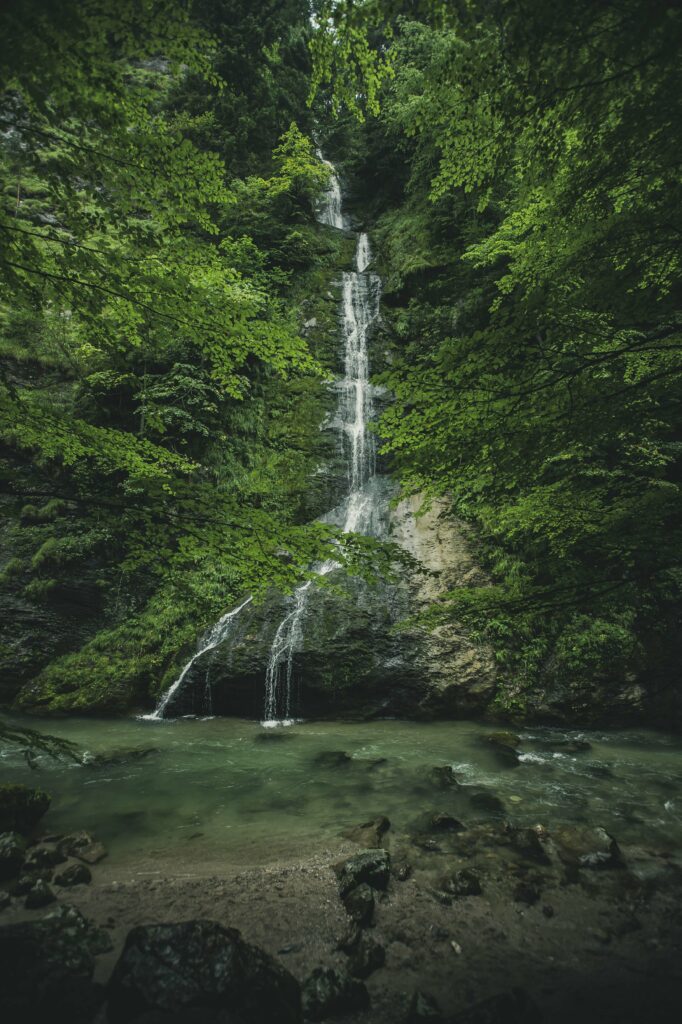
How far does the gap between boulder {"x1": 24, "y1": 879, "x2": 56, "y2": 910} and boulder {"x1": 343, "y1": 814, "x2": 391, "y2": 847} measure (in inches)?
104

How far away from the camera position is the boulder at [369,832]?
458cm

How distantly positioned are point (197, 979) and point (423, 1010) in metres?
1.29

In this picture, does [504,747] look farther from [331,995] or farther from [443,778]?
[331,995]

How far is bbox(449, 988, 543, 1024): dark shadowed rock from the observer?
8.13 feet

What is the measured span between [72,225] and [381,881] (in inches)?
231

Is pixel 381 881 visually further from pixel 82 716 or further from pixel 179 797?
pixel 82 716

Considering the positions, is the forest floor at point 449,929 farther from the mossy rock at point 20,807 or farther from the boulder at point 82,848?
the mossy rock at point 20,807

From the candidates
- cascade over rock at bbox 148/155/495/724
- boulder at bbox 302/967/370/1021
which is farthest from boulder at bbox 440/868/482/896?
cascade over rock at bbox 148/155/495/724

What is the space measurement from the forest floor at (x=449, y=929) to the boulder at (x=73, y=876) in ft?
0.37

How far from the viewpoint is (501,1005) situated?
8.32 ft

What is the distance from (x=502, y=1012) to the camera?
2.51 m

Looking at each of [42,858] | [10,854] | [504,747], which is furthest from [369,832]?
[504,747]

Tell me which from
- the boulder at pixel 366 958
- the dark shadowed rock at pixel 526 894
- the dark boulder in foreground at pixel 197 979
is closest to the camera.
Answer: the dark boulder in foreground at pixel 197 979

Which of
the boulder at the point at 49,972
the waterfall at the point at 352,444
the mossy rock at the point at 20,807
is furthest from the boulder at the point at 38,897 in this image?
the waterfall at the point at 352,444
